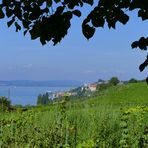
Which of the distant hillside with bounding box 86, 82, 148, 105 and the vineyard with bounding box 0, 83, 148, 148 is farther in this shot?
the distant hillside with bounding box 86, 82, 148, 105

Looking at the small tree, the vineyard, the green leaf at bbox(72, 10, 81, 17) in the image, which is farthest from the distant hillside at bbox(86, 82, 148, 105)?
the green leaf at bbox(72, 10, 81, 17)

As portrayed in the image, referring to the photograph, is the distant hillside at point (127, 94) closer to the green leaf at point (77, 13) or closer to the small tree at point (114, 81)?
the small tree at point (114, 81)

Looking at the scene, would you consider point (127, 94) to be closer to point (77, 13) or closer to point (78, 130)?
point (78, 130)

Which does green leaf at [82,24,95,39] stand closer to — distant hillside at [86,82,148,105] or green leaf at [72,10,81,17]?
green leaf at [72,10,81,17]

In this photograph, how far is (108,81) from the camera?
1486 inches

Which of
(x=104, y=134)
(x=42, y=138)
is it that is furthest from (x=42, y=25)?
(x=104, y=134)

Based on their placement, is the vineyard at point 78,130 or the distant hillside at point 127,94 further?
the distant hillside at point 127,94

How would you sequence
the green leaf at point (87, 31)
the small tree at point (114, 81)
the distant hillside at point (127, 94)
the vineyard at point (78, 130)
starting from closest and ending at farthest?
the green leaf at point (87, 31) → the vineyard at point (78, 130) → the distant hillside at point (127, 94) → the small tree at point (114, 81)

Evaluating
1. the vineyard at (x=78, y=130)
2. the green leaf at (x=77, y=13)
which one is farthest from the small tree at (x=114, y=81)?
the green leaf at (x=77, y=13)

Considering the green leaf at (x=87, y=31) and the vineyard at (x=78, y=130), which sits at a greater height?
the green leaf at (x=87, y=31)

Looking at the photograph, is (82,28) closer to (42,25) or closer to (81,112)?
(42,25)

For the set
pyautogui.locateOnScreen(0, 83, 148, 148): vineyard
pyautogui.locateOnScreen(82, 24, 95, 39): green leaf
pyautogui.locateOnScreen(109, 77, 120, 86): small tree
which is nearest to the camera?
pyautogui.locateOnScreen(82, 24, 95, 39): green leaf

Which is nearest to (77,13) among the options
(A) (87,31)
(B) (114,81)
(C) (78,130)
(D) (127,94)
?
(A) (87,31)

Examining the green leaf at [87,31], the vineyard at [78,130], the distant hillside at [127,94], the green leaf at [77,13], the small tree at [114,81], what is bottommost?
the vineyard at [78,130]
